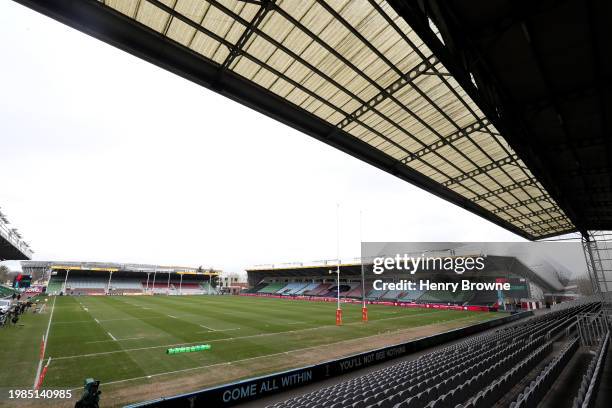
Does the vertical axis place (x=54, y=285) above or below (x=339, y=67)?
below

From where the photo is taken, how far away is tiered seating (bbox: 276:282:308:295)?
244 feet

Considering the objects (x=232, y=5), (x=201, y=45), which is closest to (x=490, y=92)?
(x=232, y=5)

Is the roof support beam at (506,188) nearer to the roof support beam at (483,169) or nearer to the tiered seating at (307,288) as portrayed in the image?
the roof support beam at (483,169)

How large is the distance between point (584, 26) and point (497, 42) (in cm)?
204

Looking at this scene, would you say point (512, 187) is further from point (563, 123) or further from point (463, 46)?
point (463, 46)

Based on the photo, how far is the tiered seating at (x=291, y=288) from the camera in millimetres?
74500

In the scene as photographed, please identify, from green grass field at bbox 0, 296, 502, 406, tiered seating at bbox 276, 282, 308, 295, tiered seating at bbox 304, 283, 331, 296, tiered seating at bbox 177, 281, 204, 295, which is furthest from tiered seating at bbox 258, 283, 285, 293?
green grass field at bbox 0, 296, 502, 406

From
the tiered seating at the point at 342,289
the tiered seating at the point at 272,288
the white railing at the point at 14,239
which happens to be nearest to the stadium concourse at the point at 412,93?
the white railing at the point at 14,239

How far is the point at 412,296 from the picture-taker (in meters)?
55.4

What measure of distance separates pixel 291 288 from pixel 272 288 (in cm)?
748

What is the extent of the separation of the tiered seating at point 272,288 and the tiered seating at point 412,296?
35.2 metres

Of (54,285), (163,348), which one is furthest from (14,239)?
(163,348)

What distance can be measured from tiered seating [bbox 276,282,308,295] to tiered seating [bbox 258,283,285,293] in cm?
201

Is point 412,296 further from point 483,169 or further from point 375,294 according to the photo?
point 483,169
